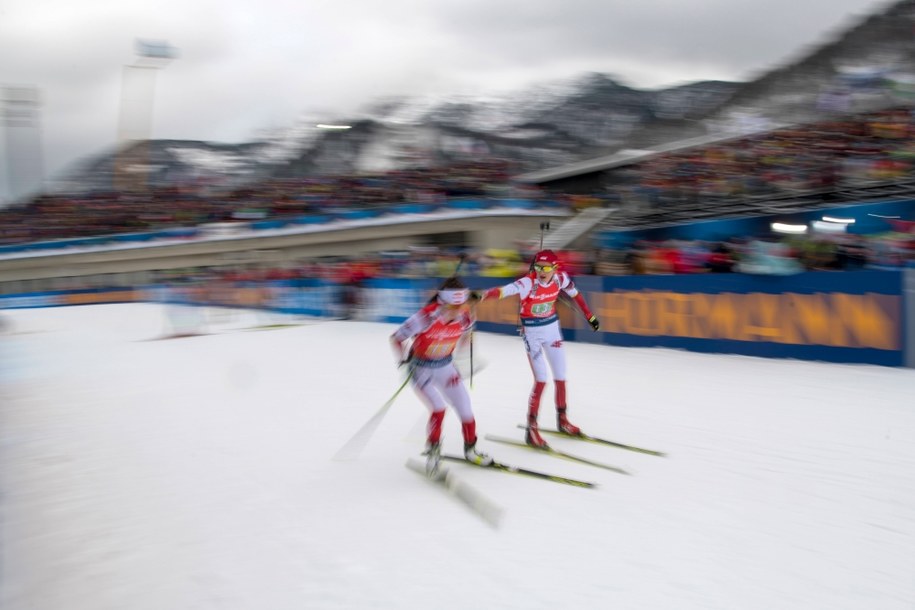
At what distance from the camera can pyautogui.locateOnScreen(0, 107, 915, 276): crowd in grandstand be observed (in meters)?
11.6

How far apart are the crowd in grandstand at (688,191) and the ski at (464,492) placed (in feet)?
23.1

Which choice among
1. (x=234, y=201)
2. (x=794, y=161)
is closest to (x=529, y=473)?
(x=794, y=161)

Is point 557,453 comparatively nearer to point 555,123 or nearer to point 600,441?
point 600,441

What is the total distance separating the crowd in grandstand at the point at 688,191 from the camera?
11.6 meters

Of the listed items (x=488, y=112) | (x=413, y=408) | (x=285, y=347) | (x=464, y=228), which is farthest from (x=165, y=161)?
(x=413, y=408)

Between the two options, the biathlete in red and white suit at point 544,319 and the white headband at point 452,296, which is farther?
the biathlete in red and white suit at point 544,319

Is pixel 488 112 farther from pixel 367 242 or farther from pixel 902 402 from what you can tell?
pixel 902 402

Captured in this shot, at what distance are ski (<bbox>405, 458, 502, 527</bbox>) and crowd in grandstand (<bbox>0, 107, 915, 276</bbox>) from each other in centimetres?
703

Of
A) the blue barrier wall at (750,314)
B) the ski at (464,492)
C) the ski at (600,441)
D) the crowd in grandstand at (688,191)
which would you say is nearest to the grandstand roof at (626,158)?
the crowd in grandstand at (688,191)

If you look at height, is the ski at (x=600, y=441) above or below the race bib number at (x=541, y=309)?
below

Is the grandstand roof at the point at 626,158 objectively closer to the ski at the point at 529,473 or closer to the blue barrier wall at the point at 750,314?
the blue barrier wall at the point at 750,314

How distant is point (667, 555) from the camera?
451cm

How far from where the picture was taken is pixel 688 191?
68.0 feet

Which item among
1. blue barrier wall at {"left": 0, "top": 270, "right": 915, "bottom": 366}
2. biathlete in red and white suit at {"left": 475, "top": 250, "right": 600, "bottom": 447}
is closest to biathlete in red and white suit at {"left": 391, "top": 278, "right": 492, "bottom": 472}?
biathlete in red and white suit at {"left": 475, "top": 250, "right": 600, "bottom": 447}
